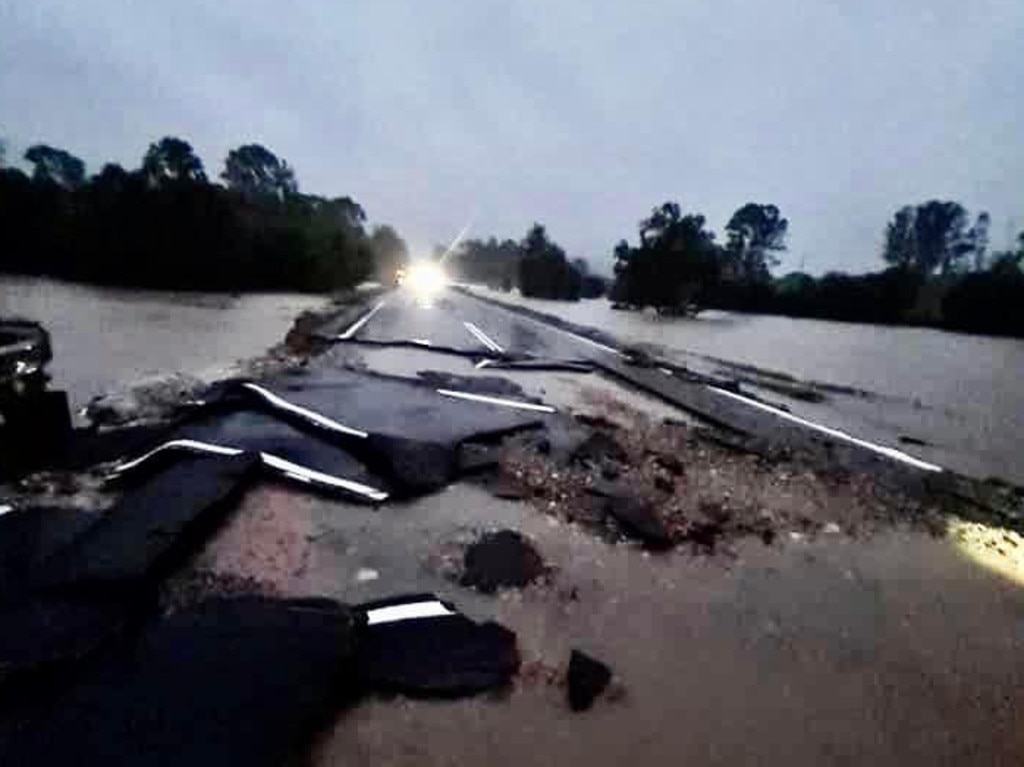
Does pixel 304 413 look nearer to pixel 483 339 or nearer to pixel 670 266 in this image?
pixel 483 339

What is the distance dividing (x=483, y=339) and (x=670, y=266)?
41788 millimetres

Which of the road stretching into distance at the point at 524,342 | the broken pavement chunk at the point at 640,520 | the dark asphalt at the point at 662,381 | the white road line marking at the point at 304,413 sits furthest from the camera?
the road stretching into distance at the point at 524,342

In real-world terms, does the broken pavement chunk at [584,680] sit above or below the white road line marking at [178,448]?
above

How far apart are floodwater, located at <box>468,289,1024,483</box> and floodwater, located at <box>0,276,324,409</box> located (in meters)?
13.0

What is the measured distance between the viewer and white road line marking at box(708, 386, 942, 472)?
27.2ft

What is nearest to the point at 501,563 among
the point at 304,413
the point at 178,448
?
the point at 178,448

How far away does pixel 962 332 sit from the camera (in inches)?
2061

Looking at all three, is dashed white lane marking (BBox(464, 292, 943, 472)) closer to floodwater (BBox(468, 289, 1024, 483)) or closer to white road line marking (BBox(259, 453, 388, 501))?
floodwater (BBox(468, 289, 1024, 483))

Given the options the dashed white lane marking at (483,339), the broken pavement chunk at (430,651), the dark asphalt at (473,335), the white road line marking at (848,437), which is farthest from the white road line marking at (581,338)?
the broken pavement chunk at (430,651)

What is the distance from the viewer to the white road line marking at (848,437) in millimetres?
8289

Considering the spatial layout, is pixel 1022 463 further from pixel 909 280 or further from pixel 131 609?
pixel 909 280

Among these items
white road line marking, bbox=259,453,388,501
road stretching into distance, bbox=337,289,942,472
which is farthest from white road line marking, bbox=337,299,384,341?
white road line marking, bbox=259,453,388,501

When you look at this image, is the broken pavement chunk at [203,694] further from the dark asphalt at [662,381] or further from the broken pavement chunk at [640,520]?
the dark asphalt at [662,381]

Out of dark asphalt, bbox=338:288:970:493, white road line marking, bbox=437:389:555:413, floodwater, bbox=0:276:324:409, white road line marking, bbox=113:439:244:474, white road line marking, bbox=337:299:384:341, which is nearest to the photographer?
white road line marking, bbox=113:439:244:474
